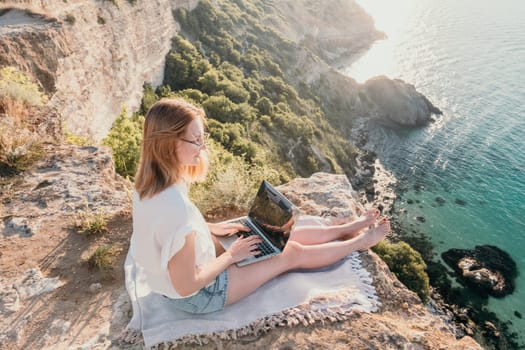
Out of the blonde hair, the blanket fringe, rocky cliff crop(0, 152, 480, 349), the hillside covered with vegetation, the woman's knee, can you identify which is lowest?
the hillside covered with vegetation

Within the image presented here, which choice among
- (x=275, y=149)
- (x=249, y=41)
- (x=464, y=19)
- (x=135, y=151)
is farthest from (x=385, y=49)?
(x=135, y=151)

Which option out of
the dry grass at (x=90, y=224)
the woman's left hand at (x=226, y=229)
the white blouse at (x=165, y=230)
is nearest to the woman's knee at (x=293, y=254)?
the woman's left hand at (x=226, y=229)

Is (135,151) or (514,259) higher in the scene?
(135,151)

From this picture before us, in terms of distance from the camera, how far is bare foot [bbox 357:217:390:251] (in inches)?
226

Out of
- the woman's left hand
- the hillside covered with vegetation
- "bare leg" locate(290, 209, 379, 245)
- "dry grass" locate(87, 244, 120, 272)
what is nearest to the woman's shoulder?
Answer: the woman's left hand

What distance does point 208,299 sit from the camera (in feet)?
14.4

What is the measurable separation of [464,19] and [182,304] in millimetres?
130890

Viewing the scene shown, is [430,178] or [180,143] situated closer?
[180,143]

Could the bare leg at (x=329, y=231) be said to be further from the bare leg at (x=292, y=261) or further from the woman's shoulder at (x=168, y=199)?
the woman's shoulder at (x=168, y=199)

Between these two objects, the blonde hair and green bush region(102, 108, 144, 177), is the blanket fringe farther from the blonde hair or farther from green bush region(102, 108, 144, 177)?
green bush region(102, 108, 144, 177)

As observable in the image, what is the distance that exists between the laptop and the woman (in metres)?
0.27

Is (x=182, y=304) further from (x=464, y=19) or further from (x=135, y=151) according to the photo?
(x=464, y=19)

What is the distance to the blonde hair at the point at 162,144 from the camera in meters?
3.72

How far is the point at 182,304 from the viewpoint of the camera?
443 cm
